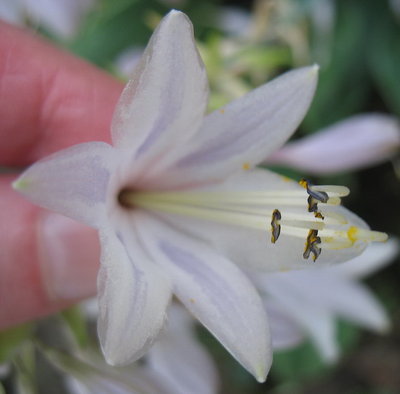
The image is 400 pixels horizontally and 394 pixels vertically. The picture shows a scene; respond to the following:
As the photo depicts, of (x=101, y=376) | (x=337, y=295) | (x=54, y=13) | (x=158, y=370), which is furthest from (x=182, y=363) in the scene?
(x=54, y=13)

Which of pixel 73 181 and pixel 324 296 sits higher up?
pixel 73 181

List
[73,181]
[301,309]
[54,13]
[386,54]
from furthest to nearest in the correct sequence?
[386,54] → [54,13] → [301,309] → [73,181]

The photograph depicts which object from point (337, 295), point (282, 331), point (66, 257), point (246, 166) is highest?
point (246, 166)

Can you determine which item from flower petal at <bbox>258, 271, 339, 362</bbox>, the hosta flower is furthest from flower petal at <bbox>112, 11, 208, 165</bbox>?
flower petal at <bbox>258, 271, 339, 362</bbox>

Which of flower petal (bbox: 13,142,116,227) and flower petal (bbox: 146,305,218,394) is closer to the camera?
flower petal (bbox: 13,142,116,227)

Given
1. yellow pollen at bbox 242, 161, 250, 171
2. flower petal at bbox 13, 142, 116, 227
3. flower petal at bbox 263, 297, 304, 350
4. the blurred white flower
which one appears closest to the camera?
flower petal at bbox 13, 142, 116, 227

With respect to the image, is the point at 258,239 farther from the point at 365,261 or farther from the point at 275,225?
the point at 365,261

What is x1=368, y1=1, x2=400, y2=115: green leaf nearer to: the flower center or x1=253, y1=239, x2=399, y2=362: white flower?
x1=253, y1=239, x2=399, y2=362: white flower

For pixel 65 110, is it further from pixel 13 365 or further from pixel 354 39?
pixel 354 39
